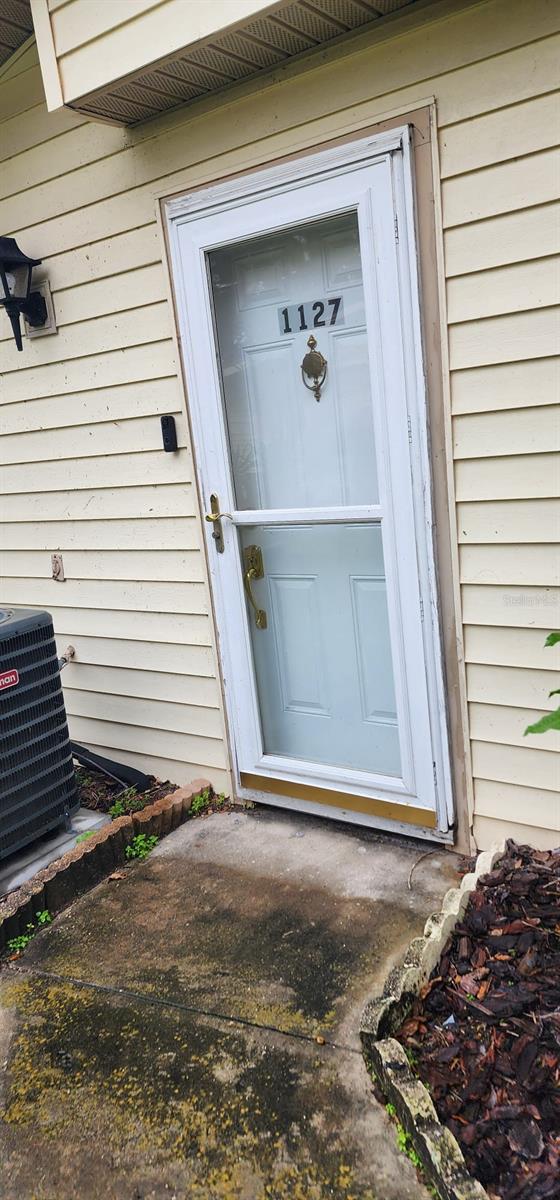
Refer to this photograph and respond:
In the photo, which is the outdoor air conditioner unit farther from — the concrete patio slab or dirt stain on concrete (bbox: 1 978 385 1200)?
dirt stain on concrete (bbox: 1 978 385 1200)

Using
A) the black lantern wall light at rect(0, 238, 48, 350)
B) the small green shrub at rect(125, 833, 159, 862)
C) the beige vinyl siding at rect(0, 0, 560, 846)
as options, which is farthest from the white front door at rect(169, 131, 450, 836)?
the black lantern wall light at rect(0, 238, 48, 350)

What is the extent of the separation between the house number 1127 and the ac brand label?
1.58 m

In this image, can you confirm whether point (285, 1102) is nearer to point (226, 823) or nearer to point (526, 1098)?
point (526, 1098)

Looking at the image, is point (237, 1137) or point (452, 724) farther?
point (452, 724)

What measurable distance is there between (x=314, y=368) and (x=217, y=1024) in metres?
2.11

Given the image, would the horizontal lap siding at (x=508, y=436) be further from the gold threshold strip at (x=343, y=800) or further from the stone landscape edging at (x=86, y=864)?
the stone landscape edging at (x=86, y=864)

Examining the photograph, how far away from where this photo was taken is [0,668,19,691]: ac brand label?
9.88 ft

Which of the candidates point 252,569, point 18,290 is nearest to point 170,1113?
point 252,569

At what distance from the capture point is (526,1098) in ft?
5.94

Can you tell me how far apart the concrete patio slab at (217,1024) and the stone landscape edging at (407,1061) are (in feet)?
0.26

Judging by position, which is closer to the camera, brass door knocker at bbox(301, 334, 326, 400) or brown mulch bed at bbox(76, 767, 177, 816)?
brass door knocker at bbox(301, 334, 326, 400)

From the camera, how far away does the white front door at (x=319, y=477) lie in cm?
267

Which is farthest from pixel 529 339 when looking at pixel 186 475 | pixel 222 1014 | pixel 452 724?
pixel 222 1014

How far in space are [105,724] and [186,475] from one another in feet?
4.43
